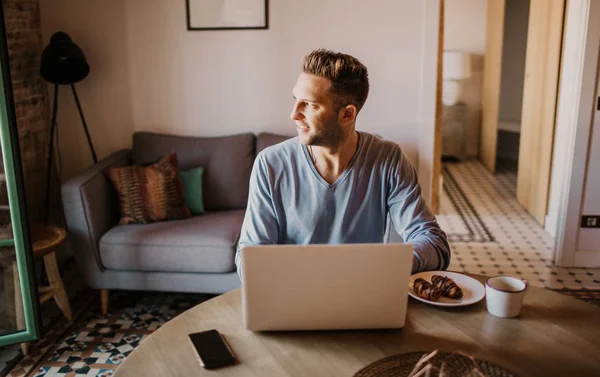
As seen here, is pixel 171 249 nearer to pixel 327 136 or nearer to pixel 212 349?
pixel 327 136

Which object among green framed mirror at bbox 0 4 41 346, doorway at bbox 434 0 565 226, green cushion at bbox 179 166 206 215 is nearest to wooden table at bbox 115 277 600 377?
green framed mirror at bbox 0 4 41 346

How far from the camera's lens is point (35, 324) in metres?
2.62

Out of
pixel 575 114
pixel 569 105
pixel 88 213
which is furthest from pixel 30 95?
pixel 569 105

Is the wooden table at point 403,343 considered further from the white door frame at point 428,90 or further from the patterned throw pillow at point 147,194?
the white door frame at point 428,90

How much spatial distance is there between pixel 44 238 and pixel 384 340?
2096 mm

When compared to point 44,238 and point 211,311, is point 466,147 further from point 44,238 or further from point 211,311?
point 211,311

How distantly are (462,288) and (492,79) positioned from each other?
472 centimetres

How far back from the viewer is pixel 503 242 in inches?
157

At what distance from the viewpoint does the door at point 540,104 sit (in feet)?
13.4

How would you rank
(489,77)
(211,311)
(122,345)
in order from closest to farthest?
(211,311), (122,345), (489,77)

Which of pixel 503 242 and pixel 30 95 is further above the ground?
pixel 30 95

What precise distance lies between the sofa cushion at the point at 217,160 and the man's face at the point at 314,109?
1.71 meters

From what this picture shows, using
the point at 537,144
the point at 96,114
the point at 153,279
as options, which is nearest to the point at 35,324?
the point at 153,279

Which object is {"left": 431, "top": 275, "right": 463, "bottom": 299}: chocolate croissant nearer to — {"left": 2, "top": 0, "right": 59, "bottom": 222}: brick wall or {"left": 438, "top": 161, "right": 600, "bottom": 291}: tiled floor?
{"left": 438, "top": 161, "right": 600, "bottom": 291}: tiled floor
